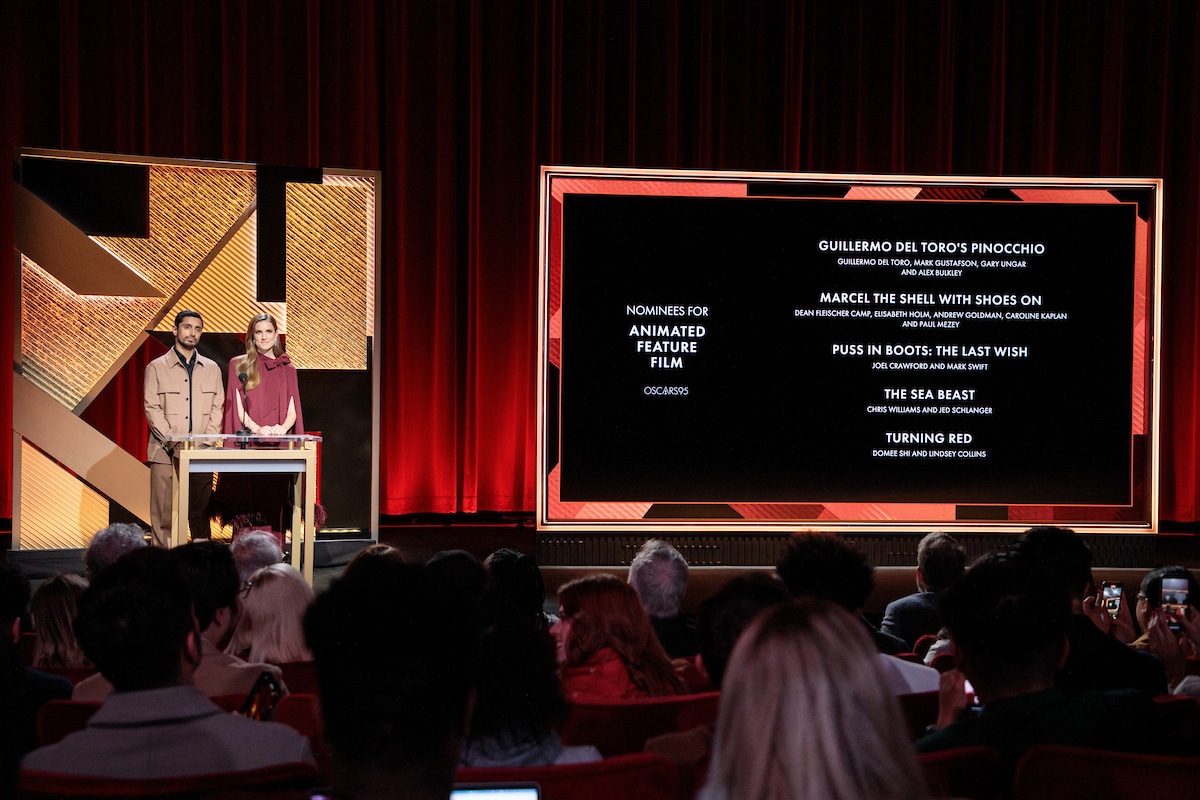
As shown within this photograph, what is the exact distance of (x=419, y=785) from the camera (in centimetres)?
103

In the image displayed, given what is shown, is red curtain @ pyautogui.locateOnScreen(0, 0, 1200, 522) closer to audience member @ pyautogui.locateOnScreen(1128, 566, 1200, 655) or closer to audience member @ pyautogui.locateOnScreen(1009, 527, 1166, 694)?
audience member @ pyautogui.locateOnScreen(1128, 566, 1200, 655)

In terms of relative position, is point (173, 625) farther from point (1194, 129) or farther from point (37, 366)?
point (1194, 129)

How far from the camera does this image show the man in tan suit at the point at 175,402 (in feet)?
20.3

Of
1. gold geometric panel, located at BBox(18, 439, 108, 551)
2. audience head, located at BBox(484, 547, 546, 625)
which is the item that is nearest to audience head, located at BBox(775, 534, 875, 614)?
audience head, located at BBox(484, 547, 546, 625)

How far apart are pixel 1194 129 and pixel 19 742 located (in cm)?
941

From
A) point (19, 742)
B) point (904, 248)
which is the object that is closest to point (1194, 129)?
point (904, 248)

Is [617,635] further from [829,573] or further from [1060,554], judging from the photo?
[1060,554]

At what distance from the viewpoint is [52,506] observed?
21.5ft

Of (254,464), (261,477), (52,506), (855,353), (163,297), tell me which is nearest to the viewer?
(254,464)

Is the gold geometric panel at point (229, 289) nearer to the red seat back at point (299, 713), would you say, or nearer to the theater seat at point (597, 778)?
the red seat back at point (299, 713)

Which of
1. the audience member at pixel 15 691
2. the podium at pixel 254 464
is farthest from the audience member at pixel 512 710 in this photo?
the podium at pixel 254 464

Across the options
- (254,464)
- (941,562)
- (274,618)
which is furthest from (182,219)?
(941,562)

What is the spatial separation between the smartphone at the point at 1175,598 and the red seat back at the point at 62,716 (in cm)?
251

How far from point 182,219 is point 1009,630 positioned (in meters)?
6.27
